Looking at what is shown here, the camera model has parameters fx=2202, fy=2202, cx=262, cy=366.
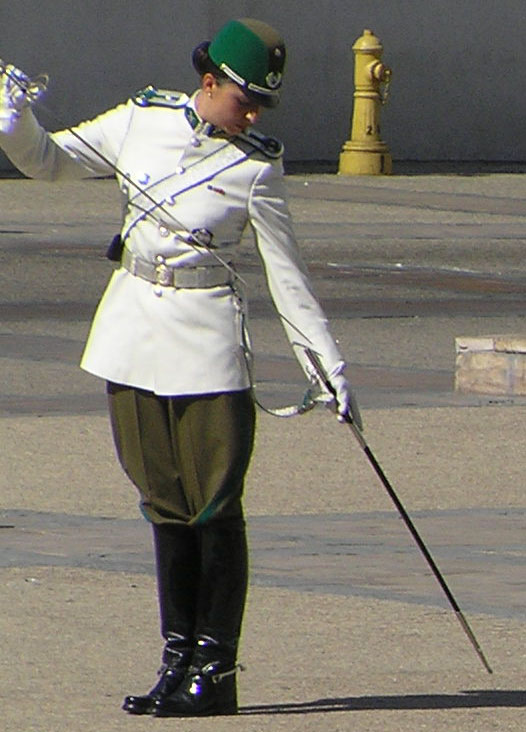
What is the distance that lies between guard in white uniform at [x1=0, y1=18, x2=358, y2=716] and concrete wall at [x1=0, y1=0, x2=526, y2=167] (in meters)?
21.0

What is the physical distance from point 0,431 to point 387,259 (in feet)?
26.4

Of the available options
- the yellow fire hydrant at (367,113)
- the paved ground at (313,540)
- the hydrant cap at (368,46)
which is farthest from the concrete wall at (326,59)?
the paved ground at (313,540)

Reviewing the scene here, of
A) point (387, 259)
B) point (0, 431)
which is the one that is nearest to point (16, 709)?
point (0, 431)

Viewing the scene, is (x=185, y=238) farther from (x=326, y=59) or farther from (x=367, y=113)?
(x=326, y=59)

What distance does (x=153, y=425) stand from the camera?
5359 mm

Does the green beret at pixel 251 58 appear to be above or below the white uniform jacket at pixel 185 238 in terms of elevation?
above

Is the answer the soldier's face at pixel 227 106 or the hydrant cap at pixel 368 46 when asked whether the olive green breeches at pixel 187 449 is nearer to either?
A: the soldier's face at pixel 227 106

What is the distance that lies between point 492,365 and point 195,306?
17.5 ft

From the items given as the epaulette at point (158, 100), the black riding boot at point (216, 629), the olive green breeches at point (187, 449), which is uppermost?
the epaulette at point (158, 100)

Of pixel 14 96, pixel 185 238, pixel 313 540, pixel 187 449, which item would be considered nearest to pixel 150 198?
pixel 185 238

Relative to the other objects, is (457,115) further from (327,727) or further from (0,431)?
(327,727)

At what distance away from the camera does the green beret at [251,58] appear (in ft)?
17.1

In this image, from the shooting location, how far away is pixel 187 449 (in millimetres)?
5332

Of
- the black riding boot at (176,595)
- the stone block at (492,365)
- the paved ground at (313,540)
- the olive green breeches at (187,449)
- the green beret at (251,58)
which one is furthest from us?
the stone block at (492,365)
